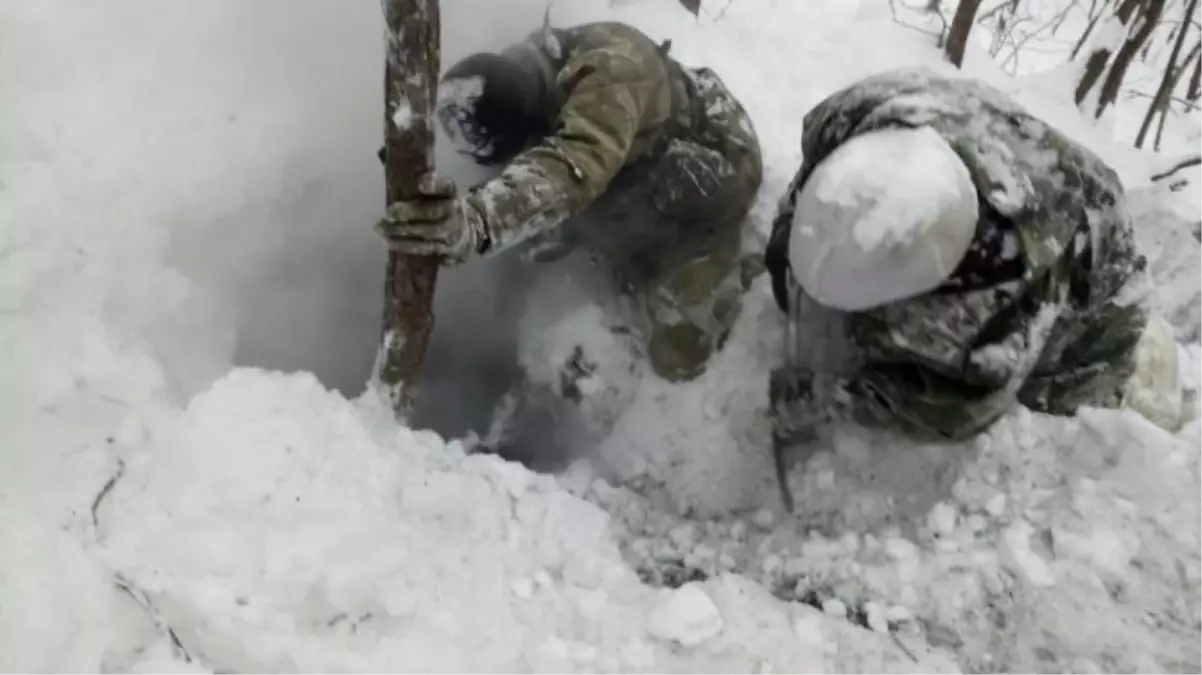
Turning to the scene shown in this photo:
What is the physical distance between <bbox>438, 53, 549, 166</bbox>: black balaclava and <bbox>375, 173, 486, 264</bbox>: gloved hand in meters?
0.36

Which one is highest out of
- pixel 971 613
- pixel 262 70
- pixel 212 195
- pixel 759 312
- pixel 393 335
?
pixel 262 70

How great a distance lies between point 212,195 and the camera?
1.49 metres

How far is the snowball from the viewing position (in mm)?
1253

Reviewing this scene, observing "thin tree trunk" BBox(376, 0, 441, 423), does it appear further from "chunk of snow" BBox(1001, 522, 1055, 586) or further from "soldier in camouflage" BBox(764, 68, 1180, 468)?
"chunk of snow" BBox(1001, 522, 1055, 586)

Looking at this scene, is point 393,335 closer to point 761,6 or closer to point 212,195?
point 212,195

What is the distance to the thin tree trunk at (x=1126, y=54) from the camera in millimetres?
2844

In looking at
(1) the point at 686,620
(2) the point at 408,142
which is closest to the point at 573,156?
(2) the point at 408,142

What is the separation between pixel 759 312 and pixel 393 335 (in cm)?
84

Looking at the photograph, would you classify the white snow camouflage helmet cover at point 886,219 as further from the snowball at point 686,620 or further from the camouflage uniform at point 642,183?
the snowball at point 686,620

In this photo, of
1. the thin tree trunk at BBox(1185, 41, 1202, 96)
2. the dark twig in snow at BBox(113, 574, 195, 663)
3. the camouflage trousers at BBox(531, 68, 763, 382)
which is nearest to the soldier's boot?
the camouflage trousers at BBox(531, 68, 763, 382)

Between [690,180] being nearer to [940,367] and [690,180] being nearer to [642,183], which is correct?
[642,183]

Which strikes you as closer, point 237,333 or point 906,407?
point 906,407

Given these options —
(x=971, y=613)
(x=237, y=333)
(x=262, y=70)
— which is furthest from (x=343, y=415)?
(x=971, y=613)

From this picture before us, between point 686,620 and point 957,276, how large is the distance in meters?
0.69
